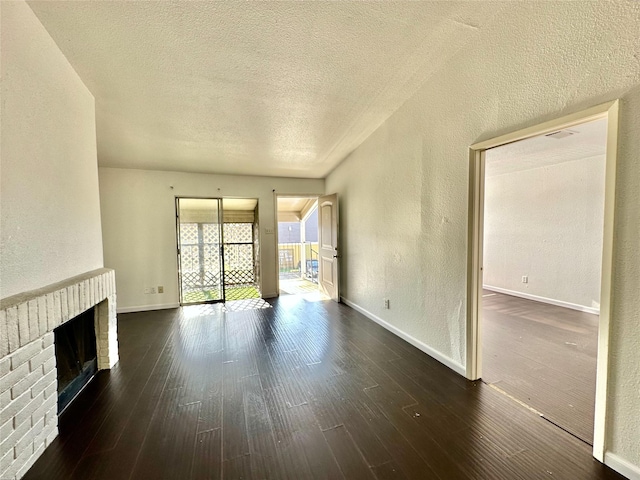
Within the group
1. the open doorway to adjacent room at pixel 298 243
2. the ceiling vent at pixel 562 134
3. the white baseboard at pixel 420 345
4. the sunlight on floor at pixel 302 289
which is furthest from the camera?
the open doorway to adjacent room at pixel 298 243

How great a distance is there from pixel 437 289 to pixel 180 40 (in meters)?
2.83

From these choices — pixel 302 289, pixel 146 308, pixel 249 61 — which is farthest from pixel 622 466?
pixel 146 308

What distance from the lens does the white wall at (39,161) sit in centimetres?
138

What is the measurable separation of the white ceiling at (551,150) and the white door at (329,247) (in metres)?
2.51

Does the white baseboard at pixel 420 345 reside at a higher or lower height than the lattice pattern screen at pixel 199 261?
lower

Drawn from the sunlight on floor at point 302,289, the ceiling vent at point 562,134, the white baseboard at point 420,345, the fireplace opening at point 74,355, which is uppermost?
the ceiling vent at point 562,134

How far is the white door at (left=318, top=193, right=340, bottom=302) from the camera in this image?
15.5 feet

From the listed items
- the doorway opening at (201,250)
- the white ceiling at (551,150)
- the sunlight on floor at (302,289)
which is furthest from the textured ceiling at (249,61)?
the sunlight on floor at (302,289)

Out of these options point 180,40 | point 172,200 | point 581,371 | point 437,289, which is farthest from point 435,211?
point 172,200

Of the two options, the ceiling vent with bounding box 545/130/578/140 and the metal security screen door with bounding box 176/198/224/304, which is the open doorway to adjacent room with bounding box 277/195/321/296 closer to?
the metal security screen door with bounding box 176/198/224/304

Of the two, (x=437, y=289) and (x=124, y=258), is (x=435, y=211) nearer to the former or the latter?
(x=437, y=289)

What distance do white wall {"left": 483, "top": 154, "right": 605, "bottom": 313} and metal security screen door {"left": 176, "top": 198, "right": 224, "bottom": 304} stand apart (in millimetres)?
4673

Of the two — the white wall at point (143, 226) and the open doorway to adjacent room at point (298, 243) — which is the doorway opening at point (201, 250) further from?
the open doorway to adjacent room at point (298, 243)

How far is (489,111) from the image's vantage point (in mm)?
1997
